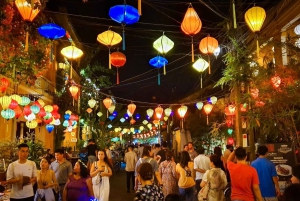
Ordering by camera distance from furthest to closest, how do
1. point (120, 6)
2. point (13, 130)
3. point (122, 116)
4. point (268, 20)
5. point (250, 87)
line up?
1. point (122, 116)
2. point (13, 130)
3. point (268, 20)
4. point (250, 87)
5. point (120, 6)

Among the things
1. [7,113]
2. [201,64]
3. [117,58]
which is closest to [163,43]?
[117,58]

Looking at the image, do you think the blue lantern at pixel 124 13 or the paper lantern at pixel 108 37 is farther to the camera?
the paper lantern at pixel 108 37

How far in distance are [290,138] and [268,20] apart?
5.97m

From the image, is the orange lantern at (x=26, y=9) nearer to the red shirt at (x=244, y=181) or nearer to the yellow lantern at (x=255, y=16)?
the yellow lantern at (x=255, y=16)

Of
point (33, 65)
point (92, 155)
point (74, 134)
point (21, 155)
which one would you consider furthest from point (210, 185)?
point (74, 134)

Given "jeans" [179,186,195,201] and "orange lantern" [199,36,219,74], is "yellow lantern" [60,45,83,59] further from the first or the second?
"jeans" [179,186,195,201]

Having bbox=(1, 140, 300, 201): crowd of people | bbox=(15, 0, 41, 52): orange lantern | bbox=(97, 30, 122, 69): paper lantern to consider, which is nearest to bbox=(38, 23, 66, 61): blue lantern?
bbox=(15, 0, 41, 52): orange lantern

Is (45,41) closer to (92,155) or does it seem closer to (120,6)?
(120,6)

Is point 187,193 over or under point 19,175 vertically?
under

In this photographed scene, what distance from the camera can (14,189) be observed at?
20.5 feet

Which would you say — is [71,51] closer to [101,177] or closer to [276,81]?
[101,177]

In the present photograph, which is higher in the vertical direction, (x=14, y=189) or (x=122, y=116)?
(x=122, y=116)

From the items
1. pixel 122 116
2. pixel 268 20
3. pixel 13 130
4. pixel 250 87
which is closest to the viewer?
pixel 250 87

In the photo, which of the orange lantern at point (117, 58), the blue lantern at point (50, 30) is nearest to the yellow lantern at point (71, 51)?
the orange lantern at point (117, 58)
